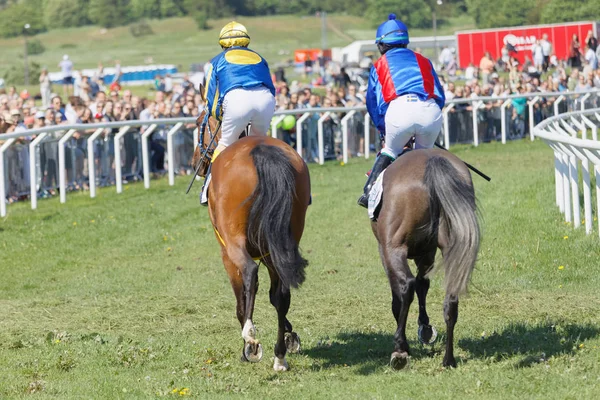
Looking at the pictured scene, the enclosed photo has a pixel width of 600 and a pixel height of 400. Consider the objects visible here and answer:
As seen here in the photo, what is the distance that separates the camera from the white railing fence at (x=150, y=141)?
14.7 metres

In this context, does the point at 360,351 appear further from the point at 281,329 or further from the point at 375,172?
the point at 375,172

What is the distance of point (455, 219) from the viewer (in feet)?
20.8

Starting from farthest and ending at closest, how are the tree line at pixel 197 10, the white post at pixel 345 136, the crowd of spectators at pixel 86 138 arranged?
the tree line at pixel 197 10 → the white post at pixel 345 136 → the crowd of spectators at pixel 86 138

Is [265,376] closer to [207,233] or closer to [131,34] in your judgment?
[207,233]

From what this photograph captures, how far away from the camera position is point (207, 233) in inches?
511

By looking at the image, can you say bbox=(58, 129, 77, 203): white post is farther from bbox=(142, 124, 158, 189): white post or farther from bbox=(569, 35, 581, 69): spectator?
bbox=(569, 35, 581, 69): spectator

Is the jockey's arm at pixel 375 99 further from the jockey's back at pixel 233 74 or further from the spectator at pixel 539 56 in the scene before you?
the spectator at pixel 539 56

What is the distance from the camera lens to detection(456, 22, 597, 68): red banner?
158ft

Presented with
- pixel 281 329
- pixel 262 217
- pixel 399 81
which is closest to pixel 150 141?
pixel 399 81

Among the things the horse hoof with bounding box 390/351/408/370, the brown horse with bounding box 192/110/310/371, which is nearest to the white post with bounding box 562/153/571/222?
the brown horse with bounding box 192/110/310/371

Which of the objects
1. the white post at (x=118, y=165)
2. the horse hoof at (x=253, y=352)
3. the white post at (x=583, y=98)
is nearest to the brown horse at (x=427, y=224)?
the horse hoof at (x=253, y=352)

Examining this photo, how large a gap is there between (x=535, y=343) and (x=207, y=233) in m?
6.67

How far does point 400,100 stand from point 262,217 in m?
1.31

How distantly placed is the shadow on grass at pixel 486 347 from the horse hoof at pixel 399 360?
0.56 ft
